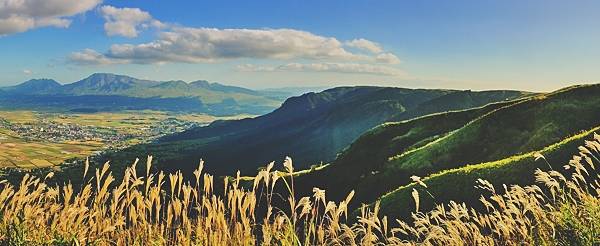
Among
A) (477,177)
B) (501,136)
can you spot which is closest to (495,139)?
(501,136)

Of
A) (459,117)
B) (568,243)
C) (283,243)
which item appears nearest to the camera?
(283,243)

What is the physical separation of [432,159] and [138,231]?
43.3 meters

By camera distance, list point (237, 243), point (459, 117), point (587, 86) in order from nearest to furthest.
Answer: point (237, 243) → point (587, 86) → point (459, 117)

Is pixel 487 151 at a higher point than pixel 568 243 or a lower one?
lower

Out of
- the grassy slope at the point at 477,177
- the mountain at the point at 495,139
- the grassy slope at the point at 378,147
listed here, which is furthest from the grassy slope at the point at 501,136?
the grassy slope at the point at 477,177

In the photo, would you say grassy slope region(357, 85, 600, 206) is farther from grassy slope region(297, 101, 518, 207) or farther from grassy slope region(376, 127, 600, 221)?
grassy slope region(376, 127, 600, 221)

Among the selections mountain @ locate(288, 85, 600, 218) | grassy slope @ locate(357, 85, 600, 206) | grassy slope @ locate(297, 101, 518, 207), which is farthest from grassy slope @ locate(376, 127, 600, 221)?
grassy slope @ locate(297, 101, 518, 207)

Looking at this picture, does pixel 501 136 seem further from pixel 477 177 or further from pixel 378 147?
pixel 378 147

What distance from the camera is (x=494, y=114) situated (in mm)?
49375

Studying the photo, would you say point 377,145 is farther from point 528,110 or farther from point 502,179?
point 502,179

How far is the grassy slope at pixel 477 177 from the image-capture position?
2703 centimetres

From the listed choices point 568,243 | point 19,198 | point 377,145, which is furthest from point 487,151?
point 19,198

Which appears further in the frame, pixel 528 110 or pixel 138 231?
pixel 528 110

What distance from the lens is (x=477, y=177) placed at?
28.7 meters
